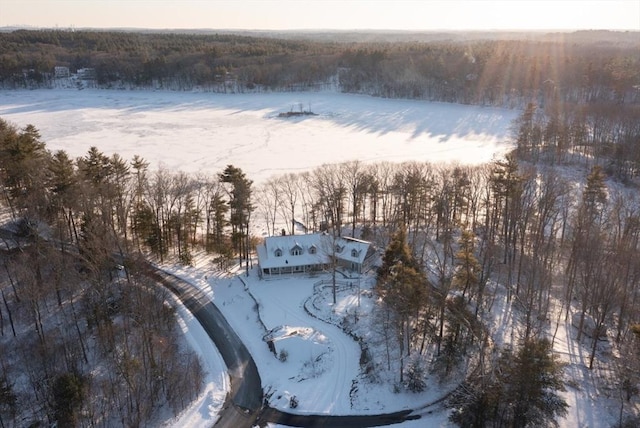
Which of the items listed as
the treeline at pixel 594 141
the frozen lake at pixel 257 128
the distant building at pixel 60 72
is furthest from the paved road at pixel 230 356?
the distant building at pixel 60 72

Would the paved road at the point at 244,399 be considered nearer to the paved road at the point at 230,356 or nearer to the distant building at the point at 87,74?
the paved road at the point at 230,356

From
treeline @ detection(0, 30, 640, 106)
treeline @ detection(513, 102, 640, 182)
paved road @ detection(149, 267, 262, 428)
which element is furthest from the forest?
treeline @ detection(0, 30, 640, 106)

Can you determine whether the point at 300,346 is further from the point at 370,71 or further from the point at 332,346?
the point at 370,71

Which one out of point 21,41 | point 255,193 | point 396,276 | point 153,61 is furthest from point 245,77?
point 396,276

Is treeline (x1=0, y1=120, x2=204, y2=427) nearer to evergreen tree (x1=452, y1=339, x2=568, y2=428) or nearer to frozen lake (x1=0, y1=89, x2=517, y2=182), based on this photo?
evergreen tree (x1=452, y1=339, x2=568, y2=428)

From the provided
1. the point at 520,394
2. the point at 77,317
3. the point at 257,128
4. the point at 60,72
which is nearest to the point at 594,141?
the point at 257,128

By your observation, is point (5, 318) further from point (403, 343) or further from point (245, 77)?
point (245, 77)
